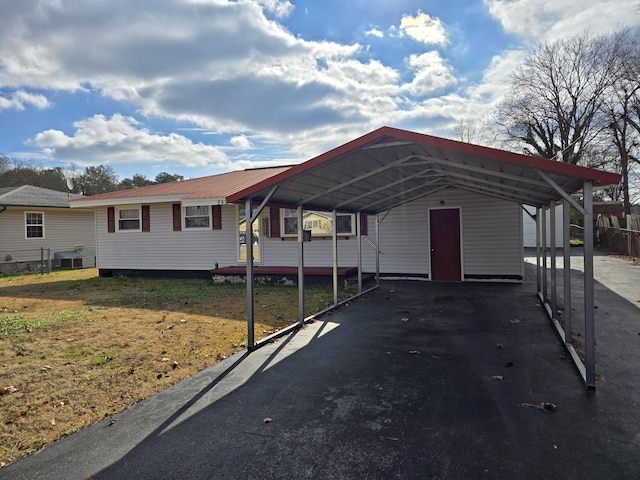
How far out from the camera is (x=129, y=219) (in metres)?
13.5

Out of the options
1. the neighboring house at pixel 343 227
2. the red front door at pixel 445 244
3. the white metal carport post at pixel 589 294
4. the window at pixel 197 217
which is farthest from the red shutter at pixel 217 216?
the white metal carport post at pixel 589 294

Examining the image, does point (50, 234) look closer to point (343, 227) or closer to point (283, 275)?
point (283, 275)

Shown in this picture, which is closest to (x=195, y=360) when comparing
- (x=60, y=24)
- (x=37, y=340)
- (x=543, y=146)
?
(x=37, y=340)

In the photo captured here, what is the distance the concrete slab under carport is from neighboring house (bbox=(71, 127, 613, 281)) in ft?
9.11

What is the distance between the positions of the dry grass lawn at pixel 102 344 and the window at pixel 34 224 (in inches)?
293

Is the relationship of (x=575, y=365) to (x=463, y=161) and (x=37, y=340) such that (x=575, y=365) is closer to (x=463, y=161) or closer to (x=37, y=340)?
(x=463, y=161)

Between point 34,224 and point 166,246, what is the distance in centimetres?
819

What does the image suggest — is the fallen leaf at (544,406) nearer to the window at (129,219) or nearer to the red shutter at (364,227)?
the red shutter at (364,227)

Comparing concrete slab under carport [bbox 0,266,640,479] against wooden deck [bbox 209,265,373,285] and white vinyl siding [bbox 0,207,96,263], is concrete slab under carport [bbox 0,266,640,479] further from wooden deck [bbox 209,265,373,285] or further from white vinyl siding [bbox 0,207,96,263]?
white vinyl siding [bbox 0,207,96,263]

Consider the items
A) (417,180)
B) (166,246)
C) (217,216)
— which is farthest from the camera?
(166,246)

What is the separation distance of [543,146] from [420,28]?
20.1 meters

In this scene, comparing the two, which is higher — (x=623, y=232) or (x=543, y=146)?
(x=543, y=146)

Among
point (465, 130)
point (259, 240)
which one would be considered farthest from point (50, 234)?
point (465, 130)

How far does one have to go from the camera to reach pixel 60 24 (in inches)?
281
